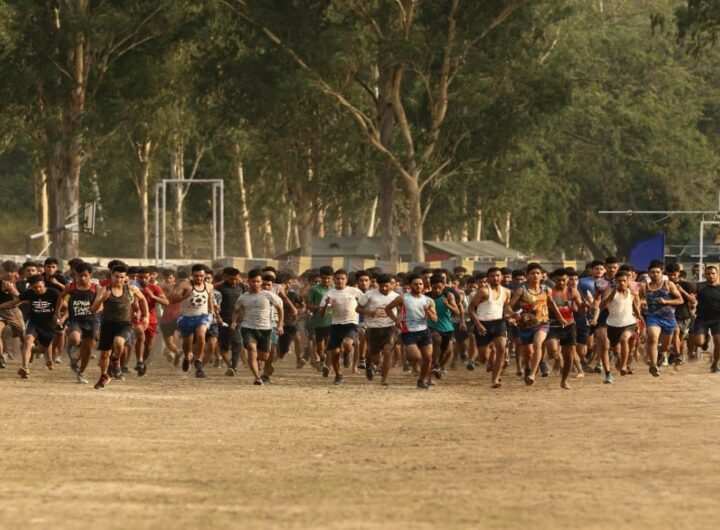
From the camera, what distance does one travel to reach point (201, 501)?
10.5 m

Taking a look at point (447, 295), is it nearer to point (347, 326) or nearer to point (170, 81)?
point (347, 326)

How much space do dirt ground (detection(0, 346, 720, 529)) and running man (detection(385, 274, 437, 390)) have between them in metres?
0.46

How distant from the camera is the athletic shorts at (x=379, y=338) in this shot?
23.6 metres

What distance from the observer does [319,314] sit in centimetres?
2527

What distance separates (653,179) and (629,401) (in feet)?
191

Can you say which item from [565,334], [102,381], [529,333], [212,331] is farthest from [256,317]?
[565,334]

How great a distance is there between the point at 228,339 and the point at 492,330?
4.24m

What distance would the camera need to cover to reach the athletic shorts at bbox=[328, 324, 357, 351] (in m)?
24.1

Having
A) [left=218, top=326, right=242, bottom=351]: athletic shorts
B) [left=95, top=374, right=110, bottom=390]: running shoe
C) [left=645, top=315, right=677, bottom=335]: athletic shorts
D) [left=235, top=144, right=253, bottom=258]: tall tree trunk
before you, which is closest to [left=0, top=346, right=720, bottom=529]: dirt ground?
[left=95, top=374, right=110, bottom=390]: running shoe

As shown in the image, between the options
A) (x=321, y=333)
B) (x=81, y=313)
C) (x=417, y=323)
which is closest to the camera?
(x=417, y=323)

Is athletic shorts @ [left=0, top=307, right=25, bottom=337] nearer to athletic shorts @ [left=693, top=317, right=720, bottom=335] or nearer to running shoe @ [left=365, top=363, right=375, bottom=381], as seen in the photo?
running shoe @ [left=365, top=363, right=375, bottom=381]

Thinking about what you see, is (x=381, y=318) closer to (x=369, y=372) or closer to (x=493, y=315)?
(x=369, y=372)

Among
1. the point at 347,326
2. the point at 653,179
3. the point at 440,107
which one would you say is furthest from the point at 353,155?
the point at 347,326

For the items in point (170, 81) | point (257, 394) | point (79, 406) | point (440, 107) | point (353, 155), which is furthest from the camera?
point (353, 155)
